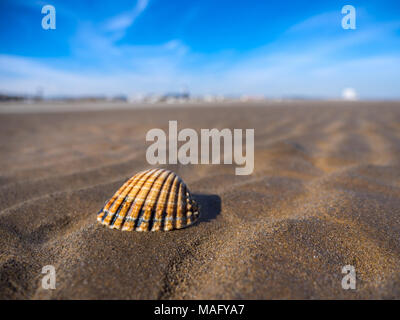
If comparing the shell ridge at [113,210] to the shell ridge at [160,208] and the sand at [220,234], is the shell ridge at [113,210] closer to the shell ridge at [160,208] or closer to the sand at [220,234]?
the sand at [220,234]

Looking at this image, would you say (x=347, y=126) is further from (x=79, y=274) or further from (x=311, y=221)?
(x=79, y=274)

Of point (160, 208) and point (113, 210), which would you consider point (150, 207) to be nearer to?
point (160, 208)

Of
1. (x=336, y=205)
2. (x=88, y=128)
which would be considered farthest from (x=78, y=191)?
(x=88, y=128)

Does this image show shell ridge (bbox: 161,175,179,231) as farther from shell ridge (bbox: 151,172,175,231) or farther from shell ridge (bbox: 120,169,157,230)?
shell ridge (bbox: 120,169,157,230)

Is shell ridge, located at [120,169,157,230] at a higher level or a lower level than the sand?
higher

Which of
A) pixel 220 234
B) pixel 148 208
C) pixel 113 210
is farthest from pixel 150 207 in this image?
pixel 220 234

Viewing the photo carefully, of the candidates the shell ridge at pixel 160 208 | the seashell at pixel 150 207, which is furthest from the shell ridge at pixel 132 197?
the shell ridge at pixel 160 208

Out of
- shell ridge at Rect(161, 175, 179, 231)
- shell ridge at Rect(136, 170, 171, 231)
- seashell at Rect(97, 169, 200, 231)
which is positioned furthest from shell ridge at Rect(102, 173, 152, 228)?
shell ridge at Rect(161, 175, 179, 231)
